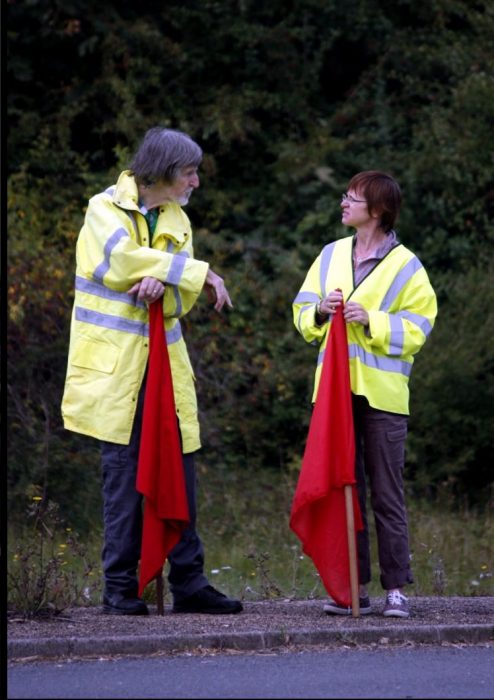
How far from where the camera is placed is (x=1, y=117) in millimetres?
7285

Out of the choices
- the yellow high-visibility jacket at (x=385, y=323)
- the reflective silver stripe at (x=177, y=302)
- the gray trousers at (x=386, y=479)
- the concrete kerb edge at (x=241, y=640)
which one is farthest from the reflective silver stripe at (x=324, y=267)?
the concrete kerb edge at (x=241, y=640)

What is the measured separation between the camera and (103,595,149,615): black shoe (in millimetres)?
6316

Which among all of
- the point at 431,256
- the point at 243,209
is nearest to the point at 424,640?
the point at 431,256

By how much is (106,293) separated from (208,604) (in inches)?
58.1

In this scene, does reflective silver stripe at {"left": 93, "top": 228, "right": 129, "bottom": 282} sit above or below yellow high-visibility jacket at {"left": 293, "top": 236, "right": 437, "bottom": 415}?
above

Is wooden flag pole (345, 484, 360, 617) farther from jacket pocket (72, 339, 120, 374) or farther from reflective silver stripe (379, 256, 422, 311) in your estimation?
jacket pocket (72, 339, 120, 374)

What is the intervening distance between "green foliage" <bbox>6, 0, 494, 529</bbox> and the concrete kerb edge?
5426 millimetres

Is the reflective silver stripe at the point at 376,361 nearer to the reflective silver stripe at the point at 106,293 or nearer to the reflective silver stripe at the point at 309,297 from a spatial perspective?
the reflective silver stripe at the point at 309,297

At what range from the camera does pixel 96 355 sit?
20.6 feet

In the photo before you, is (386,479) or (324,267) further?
(324,267)

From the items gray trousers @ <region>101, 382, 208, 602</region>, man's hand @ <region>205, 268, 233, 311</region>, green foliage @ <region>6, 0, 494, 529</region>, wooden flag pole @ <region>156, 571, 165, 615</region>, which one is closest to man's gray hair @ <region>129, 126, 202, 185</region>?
man's hand @ <region>205, 268, 233, 311</region>

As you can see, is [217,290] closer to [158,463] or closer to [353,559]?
[158,463]

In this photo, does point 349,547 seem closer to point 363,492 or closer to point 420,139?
point 363,492

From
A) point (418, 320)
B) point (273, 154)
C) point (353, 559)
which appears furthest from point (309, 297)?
point (273, 154)
